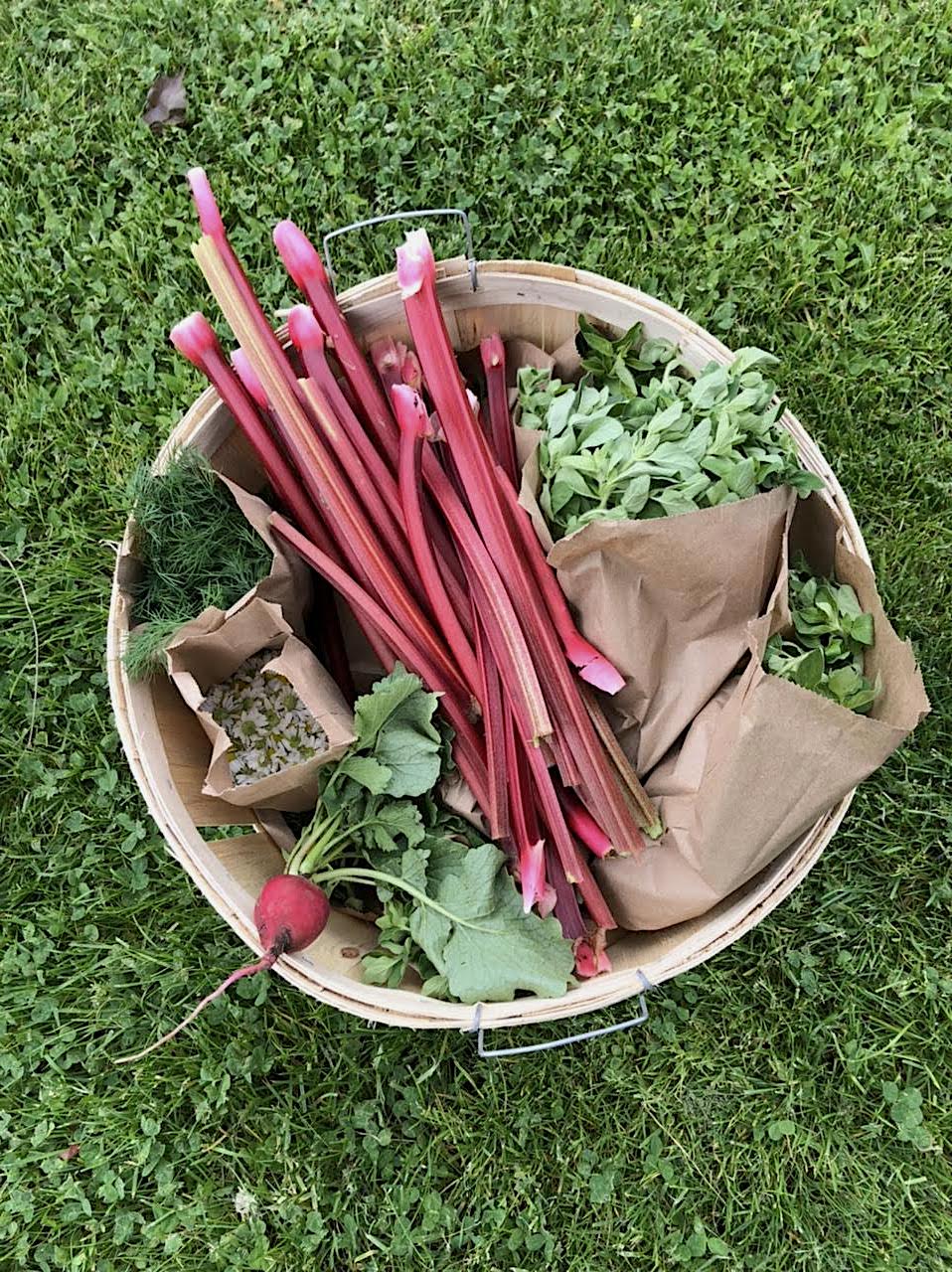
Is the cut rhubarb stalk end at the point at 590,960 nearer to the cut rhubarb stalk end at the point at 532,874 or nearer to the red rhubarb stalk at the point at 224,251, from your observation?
the cut rhubarb stalk end at the point at 532,874

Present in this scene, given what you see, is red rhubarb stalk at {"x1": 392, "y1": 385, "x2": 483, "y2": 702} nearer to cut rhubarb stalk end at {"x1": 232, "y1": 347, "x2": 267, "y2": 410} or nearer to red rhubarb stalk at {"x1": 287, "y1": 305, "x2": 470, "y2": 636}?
red rhubarb stalk at {"x1": 287, "y1": 305, "x2": 470, "y2": 636}

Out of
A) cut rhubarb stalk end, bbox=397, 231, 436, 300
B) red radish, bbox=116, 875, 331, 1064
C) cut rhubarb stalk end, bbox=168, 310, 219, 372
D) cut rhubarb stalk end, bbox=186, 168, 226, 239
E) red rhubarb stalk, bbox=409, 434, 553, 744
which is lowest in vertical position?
red radish, bbox=116, 875, 331, 1064

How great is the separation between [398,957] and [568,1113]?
0.68 m

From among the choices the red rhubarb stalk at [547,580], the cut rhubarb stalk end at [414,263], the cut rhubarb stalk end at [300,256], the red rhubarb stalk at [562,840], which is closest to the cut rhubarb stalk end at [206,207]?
the cut rhubarb stalk end at [300,256]

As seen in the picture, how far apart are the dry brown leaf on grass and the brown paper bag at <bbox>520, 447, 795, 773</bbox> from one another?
134 centimetres

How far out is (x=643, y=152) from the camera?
2445 mm

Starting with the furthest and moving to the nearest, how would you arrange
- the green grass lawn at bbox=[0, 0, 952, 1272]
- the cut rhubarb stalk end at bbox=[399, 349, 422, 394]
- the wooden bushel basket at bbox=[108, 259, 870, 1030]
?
the green grass lawn at bbox=[0, 0, 952, 1272], the cut rhubarb stalk end at bbox=[399, 349, 422, 394], the wooden bushel basket at bbox=[108, 259, 870, 1030]

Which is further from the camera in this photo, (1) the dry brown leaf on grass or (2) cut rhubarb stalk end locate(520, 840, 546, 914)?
(1) the dry brown leaf on grass

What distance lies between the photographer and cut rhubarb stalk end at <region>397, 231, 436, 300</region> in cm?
172

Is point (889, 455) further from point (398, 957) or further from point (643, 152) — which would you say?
point (398, 957)

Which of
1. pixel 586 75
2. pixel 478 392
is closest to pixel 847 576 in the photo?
pixel 478 392

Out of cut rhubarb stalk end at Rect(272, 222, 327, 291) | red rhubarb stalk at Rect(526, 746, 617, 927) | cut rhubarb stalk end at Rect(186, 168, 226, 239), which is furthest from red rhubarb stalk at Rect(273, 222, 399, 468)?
red rhubarb stalk at Rect(526, 746, 617, 927)

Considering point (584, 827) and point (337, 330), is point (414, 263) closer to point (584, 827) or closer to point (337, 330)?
point (337, 330)

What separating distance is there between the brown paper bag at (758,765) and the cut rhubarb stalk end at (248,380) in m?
0.95
